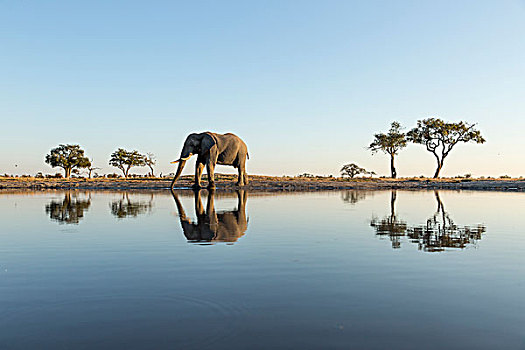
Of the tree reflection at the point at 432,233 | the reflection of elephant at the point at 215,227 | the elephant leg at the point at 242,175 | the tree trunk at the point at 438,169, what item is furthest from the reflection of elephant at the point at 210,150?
the tree trunk at the point at 438,169

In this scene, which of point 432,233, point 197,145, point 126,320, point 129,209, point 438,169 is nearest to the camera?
point 126,320

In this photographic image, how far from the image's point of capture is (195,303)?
5391 millimetres

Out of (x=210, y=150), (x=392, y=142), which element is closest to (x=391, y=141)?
(x=392, y=142)

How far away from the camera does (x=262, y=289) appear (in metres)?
6.06

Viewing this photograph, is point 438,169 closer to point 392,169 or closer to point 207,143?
point 392,169

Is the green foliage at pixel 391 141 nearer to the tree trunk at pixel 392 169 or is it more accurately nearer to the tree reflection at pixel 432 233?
the tree trunk at pixel 392 169

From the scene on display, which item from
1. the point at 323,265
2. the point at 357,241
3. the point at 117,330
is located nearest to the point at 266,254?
the point at 323,265

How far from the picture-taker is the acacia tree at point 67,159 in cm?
9038

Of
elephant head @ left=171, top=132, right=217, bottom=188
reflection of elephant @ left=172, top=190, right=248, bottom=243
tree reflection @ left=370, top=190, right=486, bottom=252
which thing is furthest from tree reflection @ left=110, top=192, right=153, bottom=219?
elephant head @ left=171, top=132, right=217, bottom=188

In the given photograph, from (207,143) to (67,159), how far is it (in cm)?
6485

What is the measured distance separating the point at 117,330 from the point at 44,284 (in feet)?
8.57

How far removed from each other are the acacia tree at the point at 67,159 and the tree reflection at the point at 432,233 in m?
88.4

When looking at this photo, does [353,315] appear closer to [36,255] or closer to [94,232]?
[36,255]

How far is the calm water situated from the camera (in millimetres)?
4316
